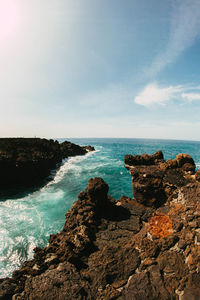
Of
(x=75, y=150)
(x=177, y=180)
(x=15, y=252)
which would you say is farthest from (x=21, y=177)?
(x=75, y=150)

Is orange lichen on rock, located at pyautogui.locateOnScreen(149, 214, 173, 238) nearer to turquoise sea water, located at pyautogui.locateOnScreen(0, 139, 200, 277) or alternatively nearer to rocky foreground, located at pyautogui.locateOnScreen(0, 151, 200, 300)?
rocky foreground, located at pyautogui.locateOnScreen(0, 151, 200, 300)

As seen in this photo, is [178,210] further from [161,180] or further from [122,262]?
[161,180]

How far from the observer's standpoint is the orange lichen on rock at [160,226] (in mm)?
Result: 5571

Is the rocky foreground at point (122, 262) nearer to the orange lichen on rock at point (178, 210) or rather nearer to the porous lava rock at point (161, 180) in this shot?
the orange lichen on rock at point (178, 210)

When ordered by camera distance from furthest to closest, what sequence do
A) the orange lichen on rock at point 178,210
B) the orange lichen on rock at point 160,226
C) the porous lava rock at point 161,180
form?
1. the porous lava rock at point 161,180
2. the orange lichen on rock at point 178,210
3. the orange lichen on rock at point 160,226

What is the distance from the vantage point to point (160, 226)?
595 centimetres

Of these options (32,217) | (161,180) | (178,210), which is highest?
(161,180)

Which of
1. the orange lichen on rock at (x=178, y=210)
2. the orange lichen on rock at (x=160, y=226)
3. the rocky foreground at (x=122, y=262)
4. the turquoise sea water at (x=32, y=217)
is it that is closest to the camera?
the rocky foreground at (x=122, y=262)

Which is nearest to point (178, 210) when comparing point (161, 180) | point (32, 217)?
point (161, 180)

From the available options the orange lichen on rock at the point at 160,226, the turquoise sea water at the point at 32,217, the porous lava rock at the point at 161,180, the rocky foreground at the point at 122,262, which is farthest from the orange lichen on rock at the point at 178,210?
the turquoise sea water at the point at 32,217

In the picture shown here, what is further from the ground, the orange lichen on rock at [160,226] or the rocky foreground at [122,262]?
the orange lichen on rock at [160,226]

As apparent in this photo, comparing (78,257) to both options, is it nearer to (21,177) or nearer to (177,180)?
(177,180)

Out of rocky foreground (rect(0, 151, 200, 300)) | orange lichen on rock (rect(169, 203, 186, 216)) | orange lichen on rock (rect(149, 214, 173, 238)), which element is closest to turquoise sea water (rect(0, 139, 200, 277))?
rocky foreground (rect(0, 151, 200, 300))

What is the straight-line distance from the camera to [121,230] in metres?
7.96
